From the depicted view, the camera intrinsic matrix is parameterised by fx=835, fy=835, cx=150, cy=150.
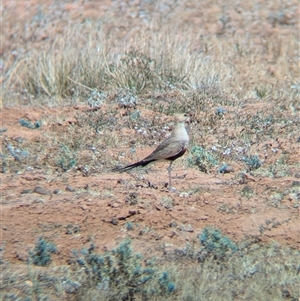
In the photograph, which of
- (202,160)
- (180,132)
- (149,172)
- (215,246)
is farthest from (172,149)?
(215,246)

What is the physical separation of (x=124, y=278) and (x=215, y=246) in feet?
2.70

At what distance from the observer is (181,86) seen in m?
10.6

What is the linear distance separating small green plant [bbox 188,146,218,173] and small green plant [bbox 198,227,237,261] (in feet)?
5.84

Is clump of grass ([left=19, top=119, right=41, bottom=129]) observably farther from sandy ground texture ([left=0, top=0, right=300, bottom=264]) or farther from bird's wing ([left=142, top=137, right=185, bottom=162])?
bird's wing ([left=142, top=137, right=185, bottom=162])

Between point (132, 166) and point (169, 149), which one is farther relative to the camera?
point (132, 166)

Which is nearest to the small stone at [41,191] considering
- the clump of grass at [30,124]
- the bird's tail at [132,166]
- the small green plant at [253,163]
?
the bird's tail at [132,166]

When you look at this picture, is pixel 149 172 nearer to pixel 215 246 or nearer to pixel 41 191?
pixel 41 191

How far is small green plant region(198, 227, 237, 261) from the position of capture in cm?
604

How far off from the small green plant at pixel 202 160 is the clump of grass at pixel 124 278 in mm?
2375

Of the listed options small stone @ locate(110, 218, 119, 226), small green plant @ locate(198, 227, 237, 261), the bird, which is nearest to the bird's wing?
the bird

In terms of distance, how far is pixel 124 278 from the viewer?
18.3 feet

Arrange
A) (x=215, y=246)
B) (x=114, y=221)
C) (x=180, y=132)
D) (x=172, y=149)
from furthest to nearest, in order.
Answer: (x=180, y=132)
(x=172, y=149)
(x=114, y=221)
(x=215, y=246)

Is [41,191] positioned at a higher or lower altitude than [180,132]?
lower

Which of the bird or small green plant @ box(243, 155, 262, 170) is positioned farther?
small green plant @ box(243, 155, 262, 170)
